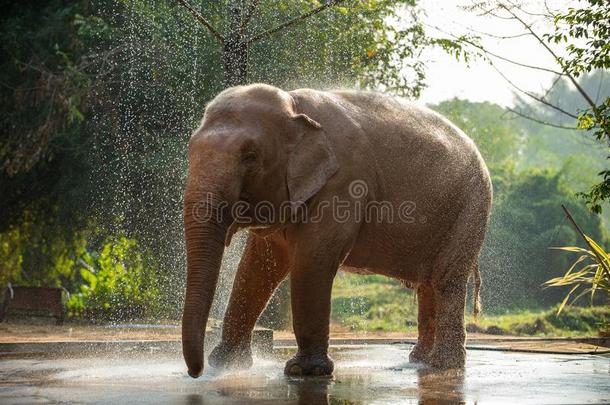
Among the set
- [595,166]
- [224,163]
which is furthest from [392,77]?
[595,166]

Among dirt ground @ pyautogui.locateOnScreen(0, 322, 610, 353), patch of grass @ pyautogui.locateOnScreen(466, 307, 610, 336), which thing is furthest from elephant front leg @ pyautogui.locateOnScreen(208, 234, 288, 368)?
patch of grass @ pyautogui.locateOnScreen(466, 307, 610, 336)

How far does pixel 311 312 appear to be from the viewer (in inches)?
319

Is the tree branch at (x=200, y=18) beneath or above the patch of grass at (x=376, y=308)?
above

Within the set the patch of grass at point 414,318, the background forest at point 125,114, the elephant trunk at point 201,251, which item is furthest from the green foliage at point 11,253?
the elephant trunk at point 201,251

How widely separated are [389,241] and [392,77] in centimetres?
1033

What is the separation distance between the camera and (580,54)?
31.2 ft

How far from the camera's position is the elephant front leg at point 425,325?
10.0 m

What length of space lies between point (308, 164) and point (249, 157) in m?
0.56

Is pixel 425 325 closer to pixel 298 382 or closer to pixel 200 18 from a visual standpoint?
pixel 298 382

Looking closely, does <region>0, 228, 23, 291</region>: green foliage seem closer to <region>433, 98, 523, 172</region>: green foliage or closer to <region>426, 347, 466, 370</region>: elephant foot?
<region>426, 347, 466, 370</region>: elephant foot

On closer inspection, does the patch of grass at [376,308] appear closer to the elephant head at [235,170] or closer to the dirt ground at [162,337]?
the dirt ground at [162,337]

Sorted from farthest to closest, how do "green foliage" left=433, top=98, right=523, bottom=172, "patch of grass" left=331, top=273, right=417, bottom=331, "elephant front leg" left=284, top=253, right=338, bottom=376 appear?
"green foliage" left=433, top=98, right=523, bottom=172 < "patch of grass" left=331, top=273, right=417, bottom=331 < "elephant front leg" left=284, top=253, right=338, bottom=376

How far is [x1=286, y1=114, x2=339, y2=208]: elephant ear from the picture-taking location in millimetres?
8172

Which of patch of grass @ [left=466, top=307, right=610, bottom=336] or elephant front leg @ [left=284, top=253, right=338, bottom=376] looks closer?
elephant front leg @ [left=284, top=253, right=338, bottom=376]
